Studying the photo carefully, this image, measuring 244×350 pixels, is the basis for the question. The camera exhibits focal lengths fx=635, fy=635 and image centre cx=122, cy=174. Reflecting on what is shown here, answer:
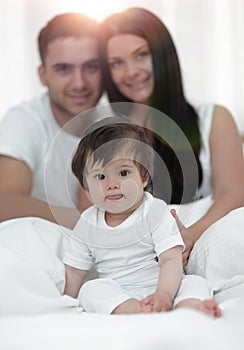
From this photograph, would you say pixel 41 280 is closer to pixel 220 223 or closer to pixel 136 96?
pixel 220 223

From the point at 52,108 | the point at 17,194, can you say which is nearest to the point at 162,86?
the point at 52,108

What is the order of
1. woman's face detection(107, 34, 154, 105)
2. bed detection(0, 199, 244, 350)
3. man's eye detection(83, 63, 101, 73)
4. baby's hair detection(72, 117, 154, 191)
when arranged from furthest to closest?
man's eye detection(83, 63, 101, 73) < woman's face detection(107, 34, 154, 105) < baby's hair detection(72, 117, 154, 191) < bed detection(0, 199, 244, 350)

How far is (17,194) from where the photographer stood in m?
1.82

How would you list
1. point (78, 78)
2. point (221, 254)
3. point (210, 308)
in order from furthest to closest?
point (78, 78), point (221, 254), point (210, 308)

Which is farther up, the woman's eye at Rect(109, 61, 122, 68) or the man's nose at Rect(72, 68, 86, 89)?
the woman's eye at Rect(109, 61, 122, 68)

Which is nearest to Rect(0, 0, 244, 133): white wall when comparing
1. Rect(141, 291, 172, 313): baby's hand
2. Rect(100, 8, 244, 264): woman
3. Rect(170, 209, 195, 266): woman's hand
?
Rect(100, 8, 244, 264): woman

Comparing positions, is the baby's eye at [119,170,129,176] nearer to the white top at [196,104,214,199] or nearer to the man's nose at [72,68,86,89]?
the white top at [196,104,214,199]

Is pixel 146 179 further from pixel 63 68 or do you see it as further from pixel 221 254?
pixel 63 68

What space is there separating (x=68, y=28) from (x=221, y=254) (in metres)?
1.10

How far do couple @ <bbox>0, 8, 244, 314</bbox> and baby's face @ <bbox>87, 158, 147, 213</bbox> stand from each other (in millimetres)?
575

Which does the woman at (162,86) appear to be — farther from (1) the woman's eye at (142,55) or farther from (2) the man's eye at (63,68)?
(2) the man's eye at (63,68)

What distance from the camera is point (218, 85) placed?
2594 millimetres

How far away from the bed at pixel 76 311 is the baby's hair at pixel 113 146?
0.16 m

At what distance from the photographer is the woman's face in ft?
6.44
